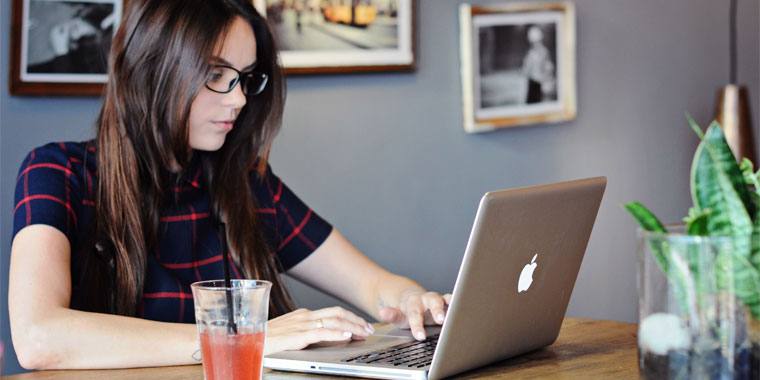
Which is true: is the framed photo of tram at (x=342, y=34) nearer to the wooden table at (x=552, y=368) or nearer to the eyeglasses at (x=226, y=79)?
the eyeglasses at (x=226, y=79)

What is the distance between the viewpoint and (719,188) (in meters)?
1.09

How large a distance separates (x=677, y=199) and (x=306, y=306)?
66.8 inches

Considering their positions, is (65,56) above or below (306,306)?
above

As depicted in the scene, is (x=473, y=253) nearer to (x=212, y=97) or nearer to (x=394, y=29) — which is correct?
(x=212, y=97)

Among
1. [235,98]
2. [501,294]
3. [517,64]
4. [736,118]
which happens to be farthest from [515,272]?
[736,118]

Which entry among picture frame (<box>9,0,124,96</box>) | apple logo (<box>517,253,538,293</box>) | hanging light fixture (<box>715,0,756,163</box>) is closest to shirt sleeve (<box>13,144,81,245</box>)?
picture frame (<box>9,0,124,96</box>)

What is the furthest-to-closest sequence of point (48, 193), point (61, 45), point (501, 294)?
point (61, 45)
point (48, 193)
point (501, 294)

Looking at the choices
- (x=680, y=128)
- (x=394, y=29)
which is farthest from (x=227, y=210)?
(x=680, y=128)

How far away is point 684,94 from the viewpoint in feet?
12.6

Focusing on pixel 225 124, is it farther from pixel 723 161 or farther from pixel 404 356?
pixel 723 161

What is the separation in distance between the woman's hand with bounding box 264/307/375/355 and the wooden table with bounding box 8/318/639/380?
0.24ft

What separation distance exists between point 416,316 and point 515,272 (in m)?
0.36

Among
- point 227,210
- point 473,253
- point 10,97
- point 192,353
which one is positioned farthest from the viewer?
point 10,97

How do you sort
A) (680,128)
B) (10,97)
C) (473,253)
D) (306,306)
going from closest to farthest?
(473,253) < (10,97) < (306,306) < (680,128)
